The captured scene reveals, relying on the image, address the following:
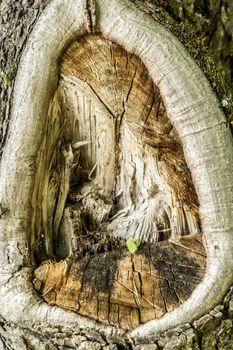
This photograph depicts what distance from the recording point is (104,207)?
2.51m

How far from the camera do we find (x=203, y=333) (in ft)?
6.89

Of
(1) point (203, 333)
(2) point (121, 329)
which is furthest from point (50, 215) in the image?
(1) point (203, 333)

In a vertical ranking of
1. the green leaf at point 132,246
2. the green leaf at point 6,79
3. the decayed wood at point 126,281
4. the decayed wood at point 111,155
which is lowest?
the decayed wood at point 126,281

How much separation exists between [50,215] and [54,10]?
0.94m

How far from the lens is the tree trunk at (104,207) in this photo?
6.97 feet

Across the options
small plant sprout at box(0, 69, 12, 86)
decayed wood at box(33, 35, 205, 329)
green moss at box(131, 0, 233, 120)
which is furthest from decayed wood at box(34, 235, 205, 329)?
small plant sprout at box(0, 69, 12, 86)

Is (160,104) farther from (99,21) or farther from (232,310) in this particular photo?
(232,310)

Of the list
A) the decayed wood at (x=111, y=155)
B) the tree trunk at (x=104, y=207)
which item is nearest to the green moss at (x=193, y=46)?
Result: the tree trunk at (x=104, y=207)

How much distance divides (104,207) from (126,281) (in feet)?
1.44

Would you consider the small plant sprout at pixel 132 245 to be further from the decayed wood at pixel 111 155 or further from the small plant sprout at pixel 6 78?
the small plant sprout at pixel 6 78

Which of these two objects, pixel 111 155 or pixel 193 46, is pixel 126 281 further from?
pixel 193 46

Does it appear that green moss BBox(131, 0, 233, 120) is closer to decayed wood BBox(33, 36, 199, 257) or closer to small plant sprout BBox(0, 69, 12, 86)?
decayed wood BBox(33, 36, 199, 257)

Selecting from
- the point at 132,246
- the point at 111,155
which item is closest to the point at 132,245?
the point at 132,246

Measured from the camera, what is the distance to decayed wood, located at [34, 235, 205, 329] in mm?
2133
